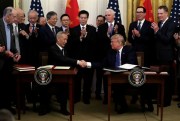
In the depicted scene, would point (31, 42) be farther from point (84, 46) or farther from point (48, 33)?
point (84, 46)

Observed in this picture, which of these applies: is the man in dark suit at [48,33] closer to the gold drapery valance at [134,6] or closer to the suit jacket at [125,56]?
the suit jacket at [125,56]

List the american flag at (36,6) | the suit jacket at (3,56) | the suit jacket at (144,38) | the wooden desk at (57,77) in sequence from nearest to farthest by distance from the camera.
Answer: the wooden desk at (57,77)
the suit jacket at (3,56)
the suit jacket at (144,38)
the american flag at (36,6)

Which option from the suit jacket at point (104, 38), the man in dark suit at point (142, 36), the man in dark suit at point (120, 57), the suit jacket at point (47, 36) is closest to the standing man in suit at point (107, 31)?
the suit jacket at point (104, 38)

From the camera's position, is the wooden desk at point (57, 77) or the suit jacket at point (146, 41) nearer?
the wooden desk at point (57, 77)

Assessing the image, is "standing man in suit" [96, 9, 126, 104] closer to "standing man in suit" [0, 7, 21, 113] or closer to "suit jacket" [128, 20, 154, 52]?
"suit jacket" [128, 20, 154, 52]

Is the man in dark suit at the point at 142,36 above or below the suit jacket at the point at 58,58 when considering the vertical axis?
above

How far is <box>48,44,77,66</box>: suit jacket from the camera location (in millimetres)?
5156

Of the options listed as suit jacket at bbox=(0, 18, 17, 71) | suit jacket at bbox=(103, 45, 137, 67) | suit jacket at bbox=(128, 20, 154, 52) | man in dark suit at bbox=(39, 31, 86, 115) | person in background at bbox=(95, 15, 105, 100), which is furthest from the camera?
person in background at bbox=(95, 15, 105, 100)

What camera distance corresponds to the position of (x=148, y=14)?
23.7 ft

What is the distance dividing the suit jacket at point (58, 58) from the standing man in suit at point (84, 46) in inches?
32.0

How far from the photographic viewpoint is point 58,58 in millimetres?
5160

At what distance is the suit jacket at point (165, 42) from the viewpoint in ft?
18.3

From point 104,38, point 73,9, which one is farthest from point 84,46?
point 73,9

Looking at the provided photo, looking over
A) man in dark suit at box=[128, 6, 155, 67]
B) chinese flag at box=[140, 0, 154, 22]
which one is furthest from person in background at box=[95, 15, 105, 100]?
chinese flag at box=[140, 0, 154, 22]
